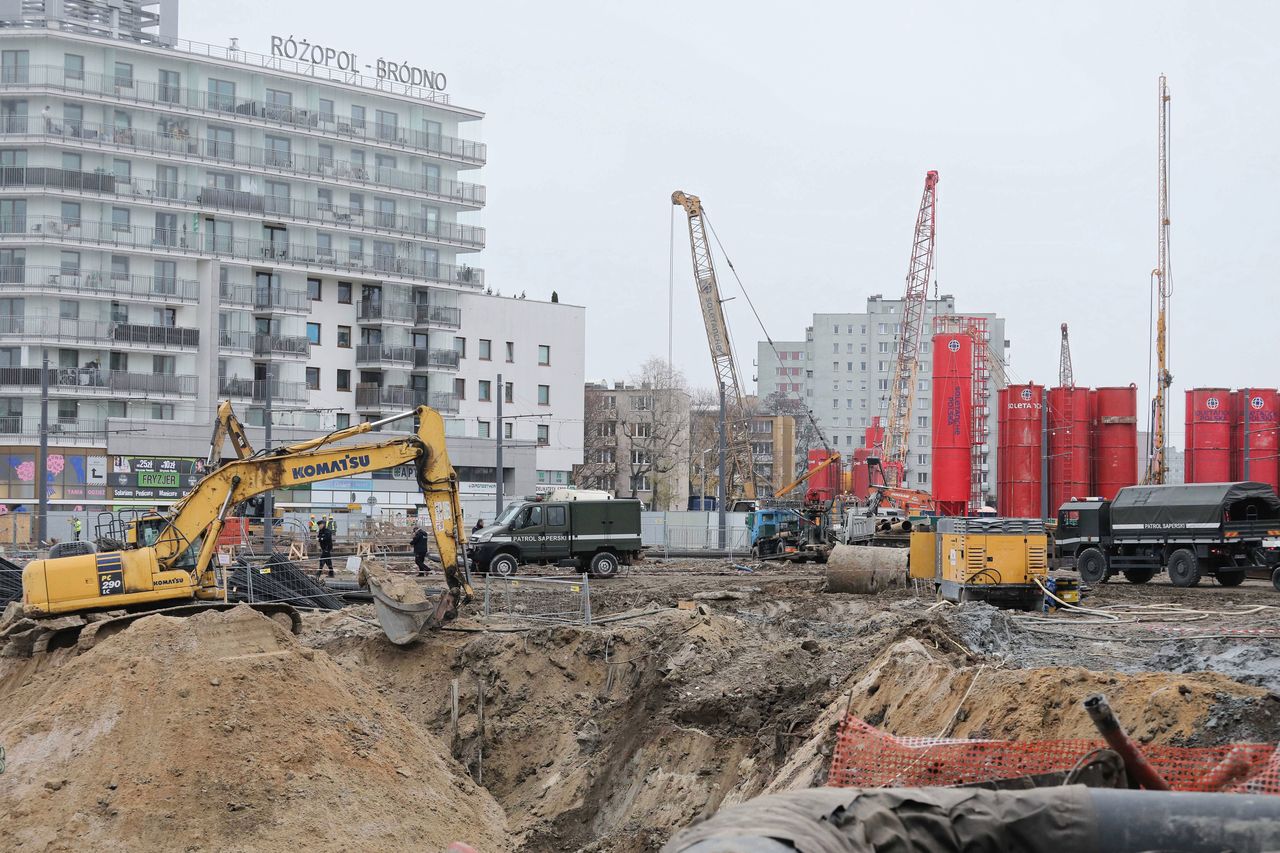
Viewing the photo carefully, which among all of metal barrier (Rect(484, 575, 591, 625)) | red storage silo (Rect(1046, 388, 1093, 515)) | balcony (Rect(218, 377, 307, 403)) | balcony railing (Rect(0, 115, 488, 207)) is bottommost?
metal barrier (Rect(484, 575, 591, 625))

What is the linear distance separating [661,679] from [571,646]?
10.5 ft

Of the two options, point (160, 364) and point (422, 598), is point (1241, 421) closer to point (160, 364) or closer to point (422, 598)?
point (422, 598)

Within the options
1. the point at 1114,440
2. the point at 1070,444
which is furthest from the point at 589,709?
the point at 1114,440

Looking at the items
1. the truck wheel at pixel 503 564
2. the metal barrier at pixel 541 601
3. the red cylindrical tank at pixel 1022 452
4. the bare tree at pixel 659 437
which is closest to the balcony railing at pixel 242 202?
the bare tree at pixel 659 437

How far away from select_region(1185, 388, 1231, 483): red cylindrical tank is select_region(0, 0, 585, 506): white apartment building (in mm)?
36237

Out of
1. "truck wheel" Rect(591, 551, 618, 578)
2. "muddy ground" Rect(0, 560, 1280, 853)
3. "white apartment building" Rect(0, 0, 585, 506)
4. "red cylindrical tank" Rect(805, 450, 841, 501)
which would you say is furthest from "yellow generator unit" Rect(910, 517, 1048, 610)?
"white apartment building" Rect(0, 0, 585, 506)

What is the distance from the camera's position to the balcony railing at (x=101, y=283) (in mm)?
60625

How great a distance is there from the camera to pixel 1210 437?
168 ft

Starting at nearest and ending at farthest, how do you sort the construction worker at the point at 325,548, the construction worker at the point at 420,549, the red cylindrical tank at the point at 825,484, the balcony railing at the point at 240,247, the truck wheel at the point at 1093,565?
the truck wheel at the point at 1093,565 < the construction worker at the point at 325,548 < the construction worker at the point at 420,549 < the red cylindrical tank at the point at 825,484 < the balcony railing at the point at 240,247

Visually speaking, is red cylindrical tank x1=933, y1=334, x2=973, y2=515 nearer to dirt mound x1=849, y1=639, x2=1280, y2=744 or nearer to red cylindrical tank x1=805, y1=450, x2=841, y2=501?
red cylindrical tank x1=805, y1=450, x2=841, y2=501

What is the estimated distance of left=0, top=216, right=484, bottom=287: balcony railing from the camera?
6081 cm

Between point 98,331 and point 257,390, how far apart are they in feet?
26.6

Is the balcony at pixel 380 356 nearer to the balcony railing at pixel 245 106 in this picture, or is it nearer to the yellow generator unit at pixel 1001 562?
the balcony railing at pixel 245 106

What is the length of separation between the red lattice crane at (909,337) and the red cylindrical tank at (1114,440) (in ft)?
65.9
